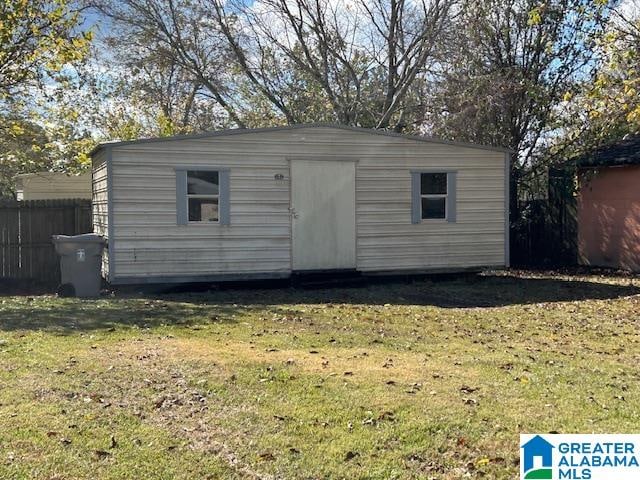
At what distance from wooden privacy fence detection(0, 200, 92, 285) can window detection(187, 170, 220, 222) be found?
11.9 ft

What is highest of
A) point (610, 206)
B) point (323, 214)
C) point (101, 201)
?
point (101, 201)

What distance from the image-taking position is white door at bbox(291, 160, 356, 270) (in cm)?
1259

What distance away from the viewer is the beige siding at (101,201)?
11836mm

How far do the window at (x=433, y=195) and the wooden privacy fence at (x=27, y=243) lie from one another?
7.44m

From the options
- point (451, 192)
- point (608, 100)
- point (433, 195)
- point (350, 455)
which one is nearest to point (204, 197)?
point (433, 195)

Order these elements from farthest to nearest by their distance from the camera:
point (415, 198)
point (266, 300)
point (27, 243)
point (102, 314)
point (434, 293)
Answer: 1. point (27, 243)
2. point (415, 198)
3. point (434, 293)
4. point (266, 300)
5. point (102, 314)

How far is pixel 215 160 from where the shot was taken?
39.4 feet

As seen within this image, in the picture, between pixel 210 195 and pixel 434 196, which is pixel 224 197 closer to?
pixel 210 195

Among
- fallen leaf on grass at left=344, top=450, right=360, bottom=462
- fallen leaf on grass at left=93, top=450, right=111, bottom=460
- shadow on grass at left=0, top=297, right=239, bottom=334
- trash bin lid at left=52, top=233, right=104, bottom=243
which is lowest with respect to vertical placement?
fallen leaf on grass at left=344, top=450, right=360, bottom=462

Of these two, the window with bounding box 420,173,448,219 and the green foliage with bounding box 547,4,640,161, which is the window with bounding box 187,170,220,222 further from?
the green foliage with bounding box 547,4,640,161

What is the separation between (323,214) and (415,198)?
6.32 ft

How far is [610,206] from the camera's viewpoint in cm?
1653

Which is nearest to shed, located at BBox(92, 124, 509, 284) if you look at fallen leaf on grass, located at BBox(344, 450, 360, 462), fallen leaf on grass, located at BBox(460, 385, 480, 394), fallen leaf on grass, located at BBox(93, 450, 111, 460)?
fallen leaf on grass, located at BBox(460, 385, 480, 394)

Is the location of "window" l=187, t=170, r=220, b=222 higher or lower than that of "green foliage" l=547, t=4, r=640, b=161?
lower
